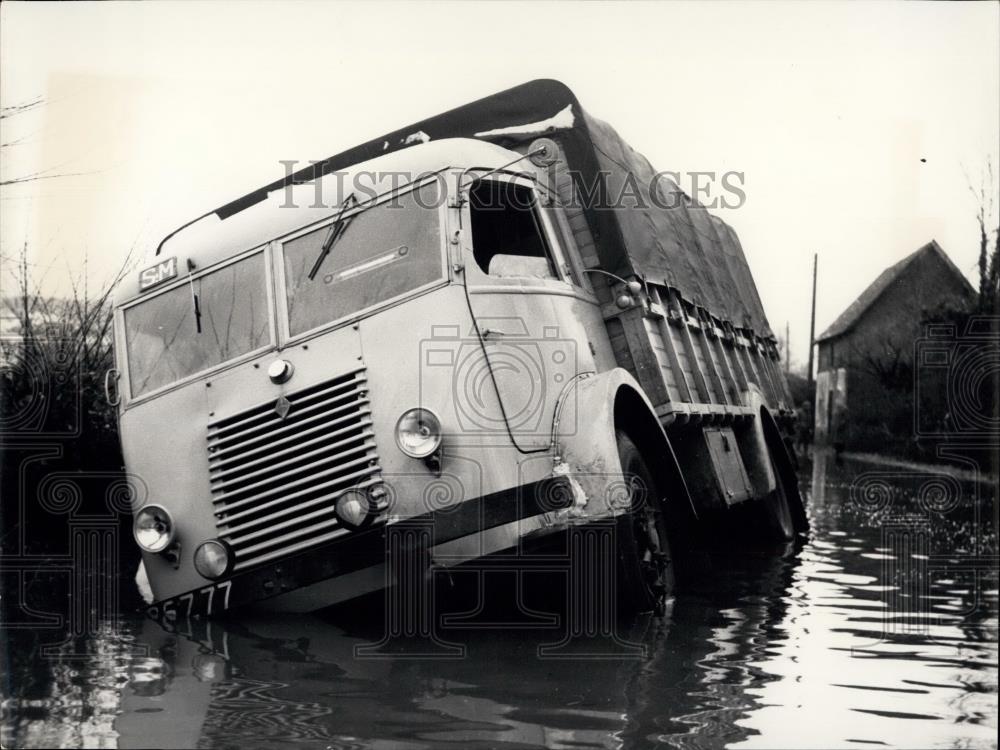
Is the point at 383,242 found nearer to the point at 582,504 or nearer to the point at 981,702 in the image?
the point at 582,504

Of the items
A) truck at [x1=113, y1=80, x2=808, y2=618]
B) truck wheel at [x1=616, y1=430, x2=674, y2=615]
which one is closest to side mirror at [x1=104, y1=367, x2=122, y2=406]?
truck at [x1=113, y1=80, x2=808, y2=618]

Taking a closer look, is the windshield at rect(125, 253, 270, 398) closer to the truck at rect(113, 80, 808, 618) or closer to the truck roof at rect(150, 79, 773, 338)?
the truck at rect(113, 80, 808, 618)

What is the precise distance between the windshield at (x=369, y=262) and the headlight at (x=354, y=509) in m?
1.01

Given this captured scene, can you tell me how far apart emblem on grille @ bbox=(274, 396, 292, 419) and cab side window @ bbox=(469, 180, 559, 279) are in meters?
1.18

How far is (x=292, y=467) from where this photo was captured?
17.7ft

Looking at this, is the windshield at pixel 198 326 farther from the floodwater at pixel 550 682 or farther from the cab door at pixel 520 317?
the floodwater at pixel 550 682

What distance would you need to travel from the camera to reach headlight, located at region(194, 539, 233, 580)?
5262 millimetres

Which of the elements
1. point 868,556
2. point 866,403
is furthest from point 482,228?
point 866,403

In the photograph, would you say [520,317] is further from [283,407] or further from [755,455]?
[755,455]

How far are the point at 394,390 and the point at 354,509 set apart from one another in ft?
2.00

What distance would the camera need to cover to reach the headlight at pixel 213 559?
17.3 ft
